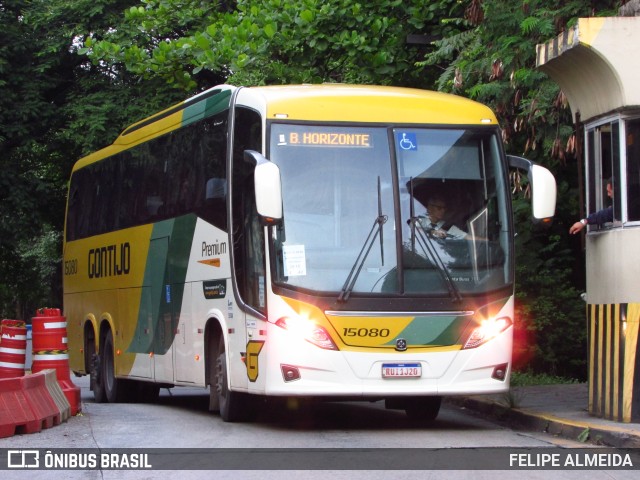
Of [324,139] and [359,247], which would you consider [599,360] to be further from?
[324,139]

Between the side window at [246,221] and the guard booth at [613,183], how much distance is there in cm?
320

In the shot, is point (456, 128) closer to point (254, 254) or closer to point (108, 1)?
Result: point (254, 254)

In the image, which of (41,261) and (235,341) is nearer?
(235,341)

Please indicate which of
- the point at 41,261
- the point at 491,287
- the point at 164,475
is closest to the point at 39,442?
the point at 164,475

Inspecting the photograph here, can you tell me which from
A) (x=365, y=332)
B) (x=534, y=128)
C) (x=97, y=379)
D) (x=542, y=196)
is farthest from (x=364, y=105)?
(x=97, y=379)

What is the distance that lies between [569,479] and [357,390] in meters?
3.28

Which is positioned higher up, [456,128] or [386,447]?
[456,128]

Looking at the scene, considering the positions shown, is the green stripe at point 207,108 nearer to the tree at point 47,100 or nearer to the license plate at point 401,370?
the license plate at point 401,370

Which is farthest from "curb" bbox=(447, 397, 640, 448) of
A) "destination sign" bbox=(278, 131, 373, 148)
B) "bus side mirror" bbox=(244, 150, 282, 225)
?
"bus side mirror" bbox=(244, 150, 282, 225)

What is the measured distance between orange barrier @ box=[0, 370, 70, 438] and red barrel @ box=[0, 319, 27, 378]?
2023mm

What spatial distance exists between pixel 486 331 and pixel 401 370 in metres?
1.01

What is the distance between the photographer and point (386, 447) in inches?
A: 420

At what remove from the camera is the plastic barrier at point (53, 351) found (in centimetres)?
1371

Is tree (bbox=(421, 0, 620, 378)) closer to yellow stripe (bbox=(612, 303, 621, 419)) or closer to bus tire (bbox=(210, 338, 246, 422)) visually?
yellow stripe (bbox=(612, 303, 621, 419))
